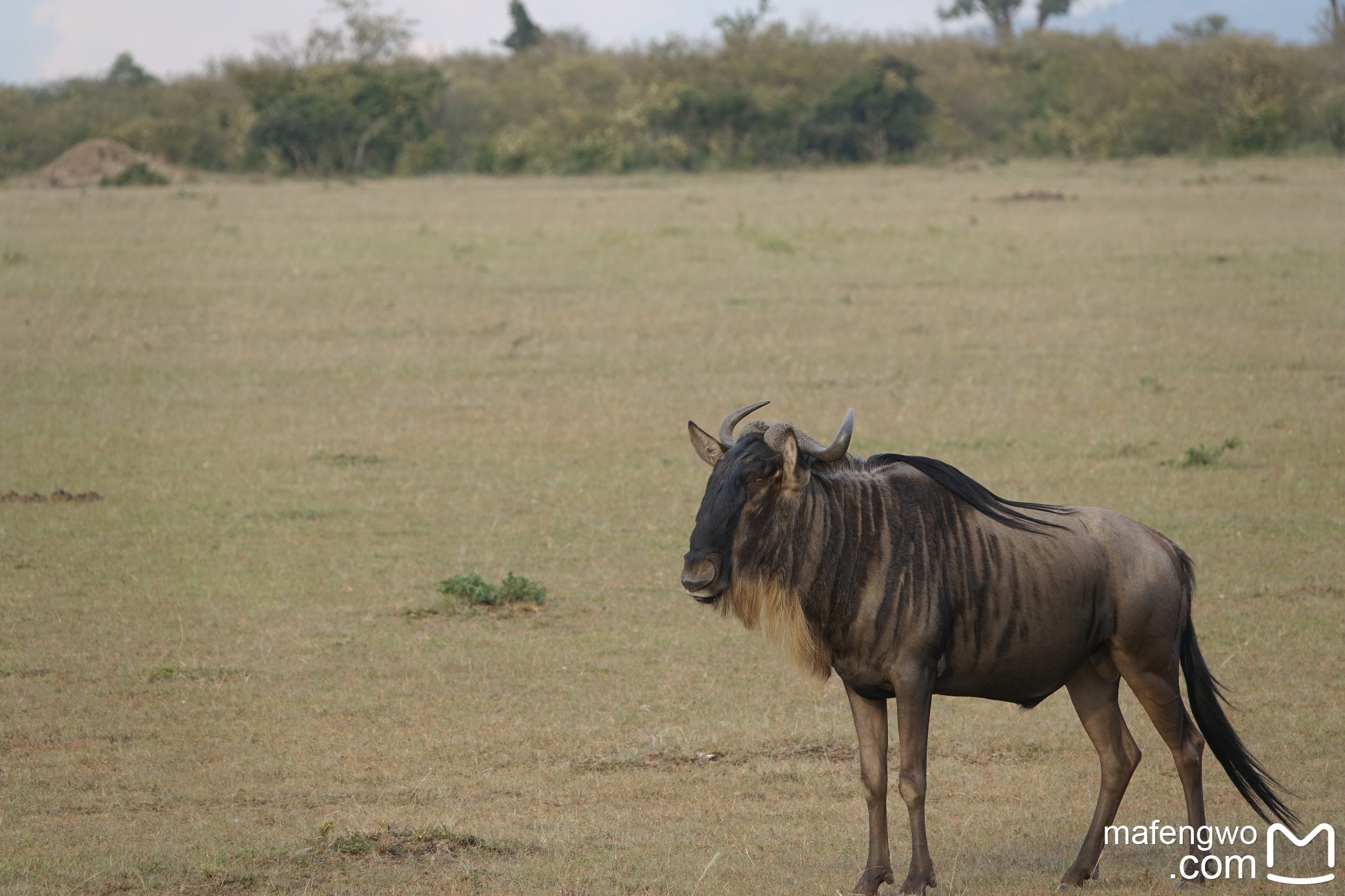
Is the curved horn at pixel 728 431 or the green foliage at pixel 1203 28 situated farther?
the green foliage at pixel 1203 28

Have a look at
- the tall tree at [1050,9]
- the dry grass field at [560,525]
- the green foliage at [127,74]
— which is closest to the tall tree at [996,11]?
the tall tree at [1050,9]

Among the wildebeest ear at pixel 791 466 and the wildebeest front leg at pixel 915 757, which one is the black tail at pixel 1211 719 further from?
the wildebeest ear at pixel 791 466

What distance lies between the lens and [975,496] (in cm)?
428

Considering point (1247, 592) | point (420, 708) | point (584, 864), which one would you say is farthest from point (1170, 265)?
point (584, 864)

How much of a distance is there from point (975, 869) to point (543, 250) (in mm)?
16592

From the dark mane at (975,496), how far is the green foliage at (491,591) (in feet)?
11.3

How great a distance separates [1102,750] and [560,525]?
503 centimetres

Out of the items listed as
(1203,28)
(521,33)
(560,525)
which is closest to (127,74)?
(521,33)

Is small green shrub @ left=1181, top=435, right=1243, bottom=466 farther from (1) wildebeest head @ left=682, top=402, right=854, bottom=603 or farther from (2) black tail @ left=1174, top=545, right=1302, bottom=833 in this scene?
(1) wildebeest head @ left=682, top=402, right=854, bottom=603

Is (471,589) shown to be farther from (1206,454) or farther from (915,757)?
(1206,454)

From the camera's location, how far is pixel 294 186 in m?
34.4

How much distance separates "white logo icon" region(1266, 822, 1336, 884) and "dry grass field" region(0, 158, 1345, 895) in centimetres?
6

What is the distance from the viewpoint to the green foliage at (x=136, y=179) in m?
34.3

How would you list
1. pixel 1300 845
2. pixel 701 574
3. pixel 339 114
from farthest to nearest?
1. pixel 339 114
2. pixel 1300 845
3. pixel 701 574
